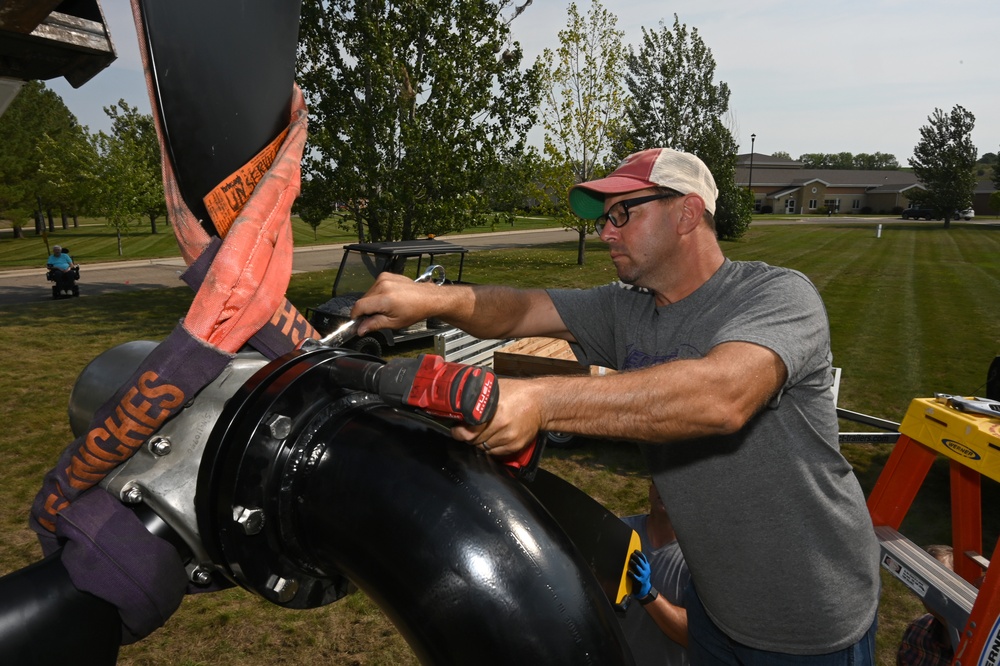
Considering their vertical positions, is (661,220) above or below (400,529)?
above

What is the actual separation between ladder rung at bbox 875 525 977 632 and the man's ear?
2412 mm

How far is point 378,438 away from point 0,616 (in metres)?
0.70

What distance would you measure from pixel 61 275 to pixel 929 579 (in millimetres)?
20144

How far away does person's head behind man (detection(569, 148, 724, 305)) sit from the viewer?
228 centimetres

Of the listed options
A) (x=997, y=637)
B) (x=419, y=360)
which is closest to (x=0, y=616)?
(x=419, y=360)

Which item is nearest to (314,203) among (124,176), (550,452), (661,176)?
(550,452)

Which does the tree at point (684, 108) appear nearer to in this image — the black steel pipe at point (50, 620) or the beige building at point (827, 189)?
the black steel pipe at point (50, 620)

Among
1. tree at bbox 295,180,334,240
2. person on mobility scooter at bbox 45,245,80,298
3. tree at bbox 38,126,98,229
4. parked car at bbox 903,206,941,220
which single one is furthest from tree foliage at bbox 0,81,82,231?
parked car at bbox 903,206,941,220

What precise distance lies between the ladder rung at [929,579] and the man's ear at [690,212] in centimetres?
241

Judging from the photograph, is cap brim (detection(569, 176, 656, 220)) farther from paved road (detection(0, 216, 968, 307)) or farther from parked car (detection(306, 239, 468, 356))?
paved road (detection(0, 216, 968, 307))

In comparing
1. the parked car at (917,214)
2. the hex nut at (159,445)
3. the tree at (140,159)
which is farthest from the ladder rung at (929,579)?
the parked car at (917,214)

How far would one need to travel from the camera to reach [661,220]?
2301 millimetres

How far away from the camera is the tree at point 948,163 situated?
2146 inches

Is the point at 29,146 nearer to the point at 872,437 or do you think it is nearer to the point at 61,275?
the point at 61,275
